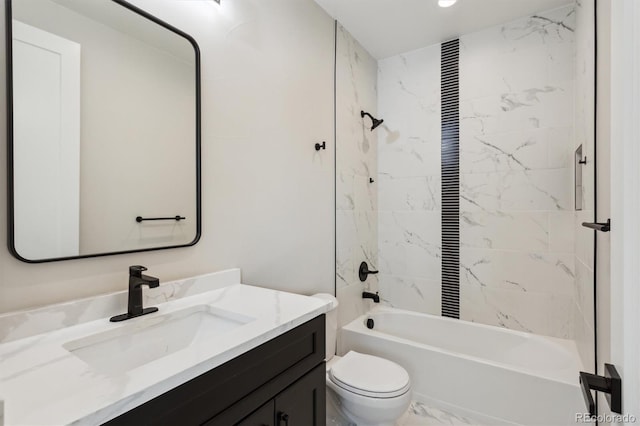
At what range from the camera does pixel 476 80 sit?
2492 millimetres

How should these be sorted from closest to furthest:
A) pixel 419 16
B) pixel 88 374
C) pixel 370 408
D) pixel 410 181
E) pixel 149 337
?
pixel 88 374, pixel 149 337, pixel 370 408, pixel 419 16, pixel 410 181

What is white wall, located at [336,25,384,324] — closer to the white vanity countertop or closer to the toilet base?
the toilet base

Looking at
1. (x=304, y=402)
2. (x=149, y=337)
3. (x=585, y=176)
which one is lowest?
(x=304, y=402)

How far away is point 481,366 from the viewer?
1.93m

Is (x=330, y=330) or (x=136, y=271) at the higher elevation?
(x=136, y=271)

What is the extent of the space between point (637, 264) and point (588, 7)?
1.82 metres

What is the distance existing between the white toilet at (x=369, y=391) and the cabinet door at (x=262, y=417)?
640 millimetres

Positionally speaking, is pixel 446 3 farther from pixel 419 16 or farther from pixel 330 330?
pixel 330 330

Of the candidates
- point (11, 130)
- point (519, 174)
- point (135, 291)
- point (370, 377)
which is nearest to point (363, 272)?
point (370, 377)

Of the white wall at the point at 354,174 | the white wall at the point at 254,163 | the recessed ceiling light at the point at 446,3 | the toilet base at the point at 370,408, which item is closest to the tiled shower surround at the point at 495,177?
the white wall at the point at 354,174

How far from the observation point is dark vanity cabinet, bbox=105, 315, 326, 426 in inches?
27.3

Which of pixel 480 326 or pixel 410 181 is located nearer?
pixel 480 326

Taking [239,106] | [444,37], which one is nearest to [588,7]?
[444,37]

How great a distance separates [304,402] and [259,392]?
0.80 ft
